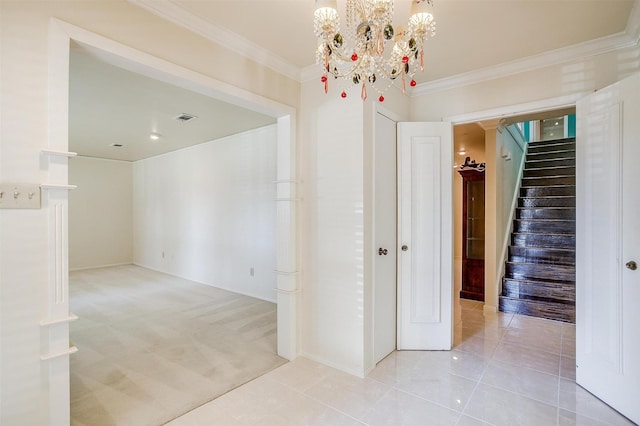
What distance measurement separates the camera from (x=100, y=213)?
23.9 feet

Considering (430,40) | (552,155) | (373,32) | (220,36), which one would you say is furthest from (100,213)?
(552,155)

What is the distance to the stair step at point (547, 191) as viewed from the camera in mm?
4871

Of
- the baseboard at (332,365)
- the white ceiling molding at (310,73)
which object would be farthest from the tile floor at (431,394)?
the white ceiling molding at (310,73)

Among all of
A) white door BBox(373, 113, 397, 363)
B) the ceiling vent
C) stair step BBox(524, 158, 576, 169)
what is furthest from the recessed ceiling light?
stair step BBox(524, 158, 576, 169)

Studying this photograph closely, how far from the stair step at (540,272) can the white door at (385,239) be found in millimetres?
2475

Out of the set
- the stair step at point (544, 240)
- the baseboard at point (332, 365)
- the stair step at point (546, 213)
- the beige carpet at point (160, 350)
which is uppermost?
the stair step at point (546, 213)

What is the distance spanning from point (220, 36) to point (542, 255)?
4.80 meters

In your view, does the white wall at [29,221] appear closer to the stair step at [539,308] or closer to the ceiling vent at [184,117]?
the ceiling vent at [184,117]

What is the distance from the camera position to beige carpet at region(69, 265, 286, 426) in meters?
2.18

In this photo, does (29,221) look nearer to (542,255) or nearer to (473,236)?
(473,236)

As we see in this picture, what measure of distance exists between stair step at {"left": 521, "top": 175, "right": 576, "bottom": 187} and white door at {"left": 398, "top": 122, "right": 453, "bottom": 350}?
3446mm

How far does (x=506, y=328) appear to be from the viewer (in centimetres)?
352

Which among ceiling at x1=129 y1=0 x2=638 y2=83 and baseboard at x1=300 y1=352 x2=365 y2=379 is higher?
ceiling at x1=129 y1=0 x2=638 y2=83

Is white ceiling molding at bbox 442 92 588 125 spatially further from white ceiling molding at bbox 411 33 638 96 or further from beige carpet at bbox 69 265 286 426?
beige carpet at bbox 69 265 286 426
